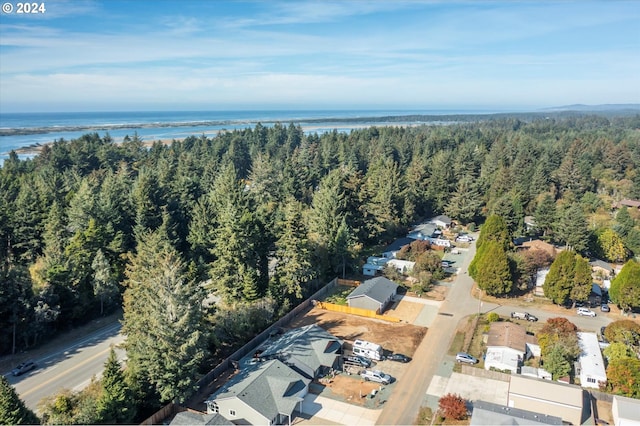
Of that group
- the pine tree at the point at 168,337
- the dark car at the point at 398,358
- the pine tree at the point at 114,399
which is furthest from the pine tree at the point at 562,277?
the pine tree at the point at 114,399

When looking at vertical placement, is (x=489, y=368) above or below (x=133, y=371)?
below

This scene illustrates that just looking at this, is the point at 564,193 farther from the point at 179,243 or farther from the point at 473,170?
the point at 179,243

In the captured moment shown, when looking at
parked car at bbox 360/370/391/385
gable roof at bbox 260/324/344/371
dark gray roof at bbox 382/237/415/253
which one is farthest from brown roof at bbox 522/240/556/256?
gable roof at bbox 260/324/344/371

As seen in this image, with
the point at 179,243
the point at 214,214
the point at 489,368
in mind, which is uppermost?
the point at 214,214

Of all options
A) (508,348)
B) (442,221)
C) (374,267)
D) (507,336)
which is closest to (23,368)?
(374,267)

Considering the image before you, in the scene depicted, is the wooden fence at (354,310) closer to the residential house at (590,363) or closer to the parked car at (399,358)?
the parked car at (399,358)

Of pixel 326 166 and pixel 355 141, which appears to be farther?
pixel 355 141

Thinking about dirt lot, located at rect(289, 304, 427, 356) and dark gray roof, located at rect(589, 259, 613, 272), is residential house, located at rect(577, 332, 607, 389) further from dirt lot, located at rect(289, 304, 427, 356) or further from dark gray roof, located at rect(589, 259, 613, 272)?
dark gray roof, located at rect(589, 259, 613, 272)

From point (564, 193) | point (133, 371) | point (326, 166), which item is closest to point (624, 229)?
point (564, 193)
